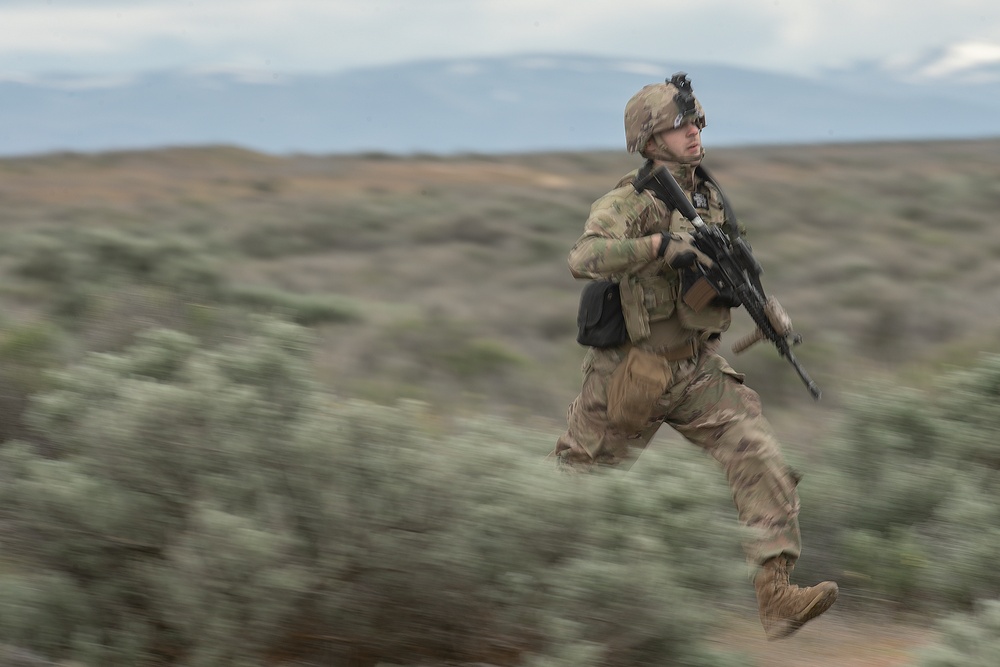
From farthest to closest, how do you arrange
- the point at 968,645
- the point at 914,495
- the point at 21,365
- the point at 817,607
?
the point at 21,365 → the point at 914,495 → the point at 817,607 → the point at 968,645

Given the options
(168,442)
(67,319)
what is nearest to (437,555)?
(168,442)

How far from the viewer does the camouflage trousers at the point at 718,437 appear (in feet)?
13.8

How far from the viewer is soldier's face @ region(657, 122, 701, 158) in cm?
436

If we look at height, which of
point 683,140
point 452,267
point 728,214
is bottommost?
point 452,267

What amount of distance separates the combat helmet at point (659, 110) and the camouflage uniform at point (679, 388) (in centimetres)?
17

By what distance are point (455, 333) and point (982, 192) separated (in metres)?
20.1

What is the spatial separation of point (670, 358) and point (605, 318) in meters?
0.28

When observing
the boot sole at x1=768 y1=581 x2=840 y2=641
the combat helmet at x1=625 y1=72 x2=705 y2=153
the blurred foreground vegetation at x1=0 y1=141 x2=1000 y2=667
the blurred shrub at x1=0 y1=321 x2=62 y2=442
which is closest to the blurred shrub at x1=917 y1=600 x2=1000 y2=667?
the blurred foreground vegetation at x1=0 y1=141 x2=1000 y2=667

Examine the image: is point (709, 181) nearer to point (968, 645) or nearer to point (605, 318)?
point (605, 318)

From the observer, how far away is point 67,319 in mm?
9438

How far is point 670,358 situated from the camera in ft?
14.5

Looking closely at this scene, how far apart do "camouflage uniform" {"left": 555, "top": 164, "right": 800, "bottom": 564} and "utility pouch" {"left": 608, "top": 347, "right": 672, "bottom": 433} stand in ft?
0.15

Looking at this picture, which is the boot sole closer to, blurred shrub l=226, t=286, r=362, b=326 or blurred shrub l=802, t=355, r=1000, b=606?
blurred shrub l=802, t=355, r=1000, b=606

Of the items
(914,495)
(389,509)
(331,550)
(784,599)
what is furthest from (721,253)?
(914,495)
